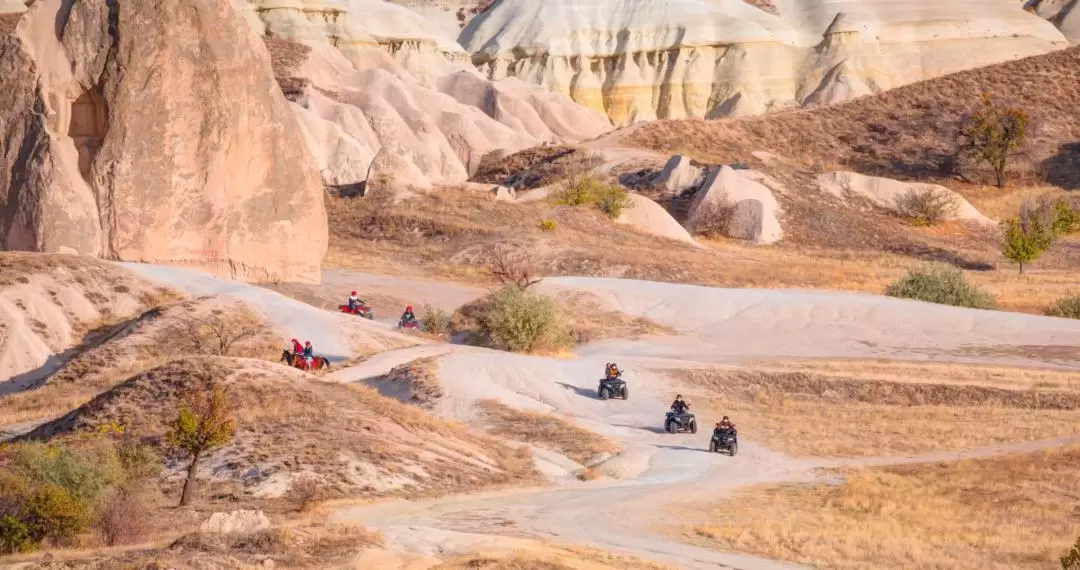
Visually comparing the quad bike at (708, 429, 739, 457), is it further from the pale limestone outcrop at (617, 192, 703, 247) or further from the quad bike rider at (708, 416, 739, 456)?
the pale limestone outcrop at (617, 192, 703, 247)

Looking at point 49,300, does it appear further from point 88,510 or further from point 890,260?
point 890,260

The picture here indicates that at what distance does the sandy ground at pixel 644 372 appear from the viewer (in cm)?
1883

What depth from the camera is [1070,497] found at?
77.3ft

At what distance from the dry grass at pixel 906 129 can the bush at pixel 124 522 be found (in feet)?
193

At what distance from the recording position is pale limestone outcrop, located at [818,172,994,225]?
6688 centimetres

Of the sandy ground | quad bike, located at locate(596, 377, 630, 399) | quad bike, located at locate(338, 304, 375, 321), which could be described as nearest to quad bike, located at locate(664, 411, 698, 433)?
the sandy ground

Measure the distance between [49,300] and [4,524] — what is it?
597 inches

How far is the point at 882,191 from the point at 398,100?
30299mm

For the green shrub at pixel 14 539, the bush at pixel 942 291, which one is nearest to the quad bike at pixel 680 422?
the green shrub at pixel 14 539

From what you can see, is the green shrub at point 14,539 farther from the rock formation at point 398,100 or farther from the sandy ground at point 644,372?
the rock formation at point 398,100

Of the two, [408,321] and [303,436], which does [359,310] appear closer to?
[408,321]

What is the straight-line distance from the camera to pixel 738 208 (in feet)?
201

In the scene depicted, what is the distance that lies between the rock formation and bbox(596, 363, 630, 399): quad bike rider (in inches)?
1132

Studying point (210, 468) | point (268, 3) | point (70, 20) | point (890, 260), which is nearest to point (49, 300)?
point (70, 20)
